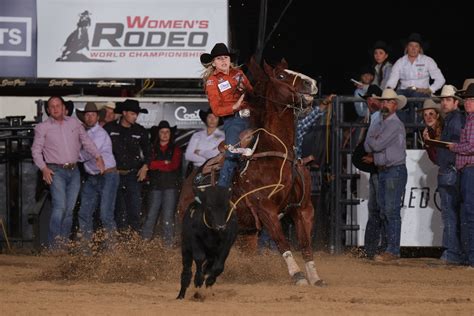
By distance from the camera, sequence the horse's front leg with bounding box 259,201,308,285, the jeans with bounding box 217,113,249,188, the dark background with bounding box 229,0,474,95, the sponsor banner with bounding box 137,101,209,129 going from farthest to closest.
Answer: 1. the dark background with bounding box 229,0,474,95
2. the sponsor banner with bounding box 137,101,209,129
3. the jeans with bounding box 217,113,249,188
4. the horse's front leg with bounding box 259,201,308,285

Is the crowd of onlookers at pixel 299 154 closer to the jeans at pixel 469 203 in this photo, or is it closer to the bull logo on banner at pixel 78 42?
the jeans at pixel 469 203

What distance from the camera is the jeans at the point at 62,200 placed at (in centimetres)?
1384

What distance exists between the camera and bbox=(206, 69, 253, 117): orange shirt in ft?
33.4

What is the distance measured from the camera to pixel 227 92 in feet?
33.6

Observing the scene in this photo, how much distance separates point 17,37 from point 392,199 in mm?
5273

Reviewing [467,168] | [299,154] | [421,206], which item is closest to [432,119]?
[467,168]

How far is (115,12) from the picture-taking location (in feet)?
48.0

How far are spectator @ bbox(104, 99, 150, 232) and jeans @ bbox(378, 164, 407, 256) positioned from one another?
3259 millimetres

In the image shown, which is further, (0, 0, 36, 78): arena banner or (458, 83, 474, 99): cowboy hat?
(0, 0, 36, 78): arena banner

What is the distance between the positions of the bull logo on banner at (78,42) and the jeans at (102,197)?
62.1 inches

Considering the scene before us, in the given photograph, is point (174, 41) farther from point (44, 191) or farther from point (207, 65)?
Result: point (207, 65)

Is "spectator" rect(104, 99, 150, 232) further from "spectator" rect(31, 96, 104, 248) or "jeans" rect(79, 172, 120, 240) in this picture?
"spectator" rect(31, 96, 104, 248)

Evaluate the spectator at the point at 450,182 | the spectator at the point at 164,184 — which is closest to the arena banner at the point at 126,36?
the spectator at the point at 164,184

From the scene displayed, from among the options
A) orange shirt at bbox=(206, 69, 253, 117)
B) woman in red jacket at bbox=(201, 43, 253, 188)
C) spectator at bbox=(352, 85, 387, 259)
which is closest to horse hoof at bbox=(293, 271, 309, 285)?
woman in red jacket at bbox=(201, 43, 253, 188)
